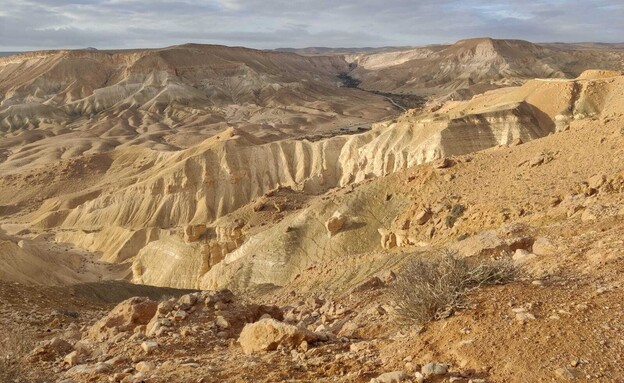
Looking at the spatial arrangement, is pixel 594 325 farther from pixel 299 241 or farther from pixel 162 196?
pixel 162 196

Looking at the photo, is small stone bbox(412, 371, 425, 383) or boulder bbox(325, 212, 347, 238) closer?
small stone bbox(412, 371, 425, 383)

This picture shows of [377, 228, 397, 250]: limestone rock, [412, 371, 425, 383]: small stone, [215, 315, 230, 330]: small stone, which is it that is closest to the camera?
[412, 371, 425, 383]: small stone

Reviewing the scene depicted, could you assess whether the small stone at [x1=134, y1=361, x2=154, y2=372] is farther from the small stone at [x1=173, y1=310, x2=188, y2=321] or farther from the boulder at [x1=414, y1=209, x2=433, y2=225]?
the boulder at [x1=414, y1=209, x2=433, y2=225]

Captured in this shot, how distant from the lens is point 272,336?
23.4 ft

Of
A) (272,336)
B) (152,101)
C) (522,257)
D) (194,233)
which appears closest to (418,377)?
(272,336)

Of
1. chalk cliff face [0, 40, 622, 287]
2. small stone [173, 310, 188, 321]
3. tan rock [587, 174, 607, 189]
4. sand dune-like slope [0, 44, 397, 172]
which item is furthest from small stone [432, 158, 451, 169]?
sand dune-like slope [0, 44, 397, 172]

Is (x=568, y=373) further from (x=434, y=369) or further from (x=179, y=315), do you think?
(x=179, y=315)

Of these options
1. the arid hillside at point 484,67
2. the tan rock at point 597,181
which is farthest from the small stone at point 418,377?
the arid hillside at point 484,67

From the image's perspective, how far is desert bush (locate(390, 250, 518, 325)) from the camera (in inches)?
249

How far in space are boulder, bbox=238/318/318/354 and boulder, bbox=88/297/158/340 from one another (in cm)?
293

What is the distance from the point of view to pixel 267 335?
7188 mm

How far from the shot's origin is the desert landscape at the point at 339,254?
19.7 ft

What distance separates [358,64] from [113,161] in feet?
464

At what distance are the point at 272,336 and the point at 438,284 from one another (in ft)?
6.74
